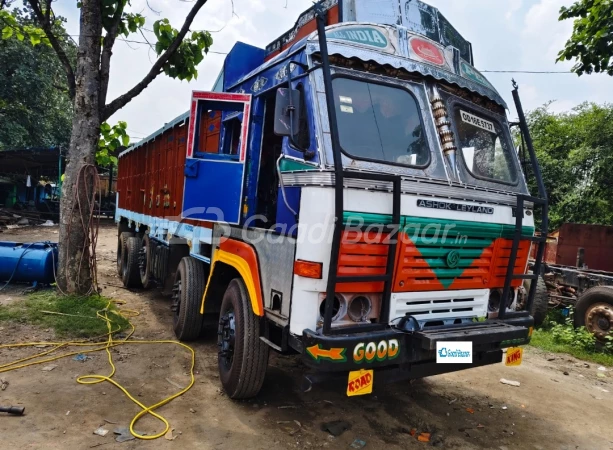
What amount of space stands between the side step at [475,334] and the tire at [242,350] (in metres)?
1.28

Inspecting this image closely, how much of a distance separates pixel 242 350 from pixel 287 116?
1.85 meters

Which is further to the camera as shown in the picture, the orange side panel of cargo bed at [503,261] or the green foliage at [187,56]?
the green foliage at [187,56]

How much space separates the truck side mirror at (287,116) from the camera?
3.08 metres

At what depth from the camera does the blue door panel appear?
3.87 metres

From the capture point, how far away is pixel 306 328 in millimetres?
2852

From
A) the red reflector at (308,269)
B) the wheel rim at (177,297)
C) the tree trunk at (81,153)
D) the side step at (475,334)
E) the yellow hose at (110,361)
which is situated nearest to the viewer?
the red reflector at (308,269)

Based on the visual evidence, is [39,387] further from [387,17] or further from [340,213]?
[387,17]

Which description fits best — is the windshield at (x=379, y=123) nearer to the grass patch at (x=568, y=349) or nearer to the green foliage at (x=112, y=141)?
the grass patch at (x=568, y=349)

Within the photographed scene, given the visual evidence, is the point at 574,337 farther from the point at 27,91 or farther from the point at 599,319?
the point at 27,91

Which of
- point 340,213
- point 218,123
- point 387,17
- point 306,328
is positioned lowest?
point 306,328

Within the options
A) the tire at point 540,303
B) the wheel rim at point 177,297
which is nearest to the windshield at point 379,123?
the wheel rim at point 177,297

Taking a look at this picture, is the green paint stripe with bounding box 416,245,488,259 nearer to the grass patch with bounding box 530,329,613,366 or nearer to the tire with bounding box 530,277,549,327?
the grass patch with bounding box 530,329,613,366

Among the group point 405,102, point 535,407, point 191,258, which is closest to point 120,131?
point 191,258

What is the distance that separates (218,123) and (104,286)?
198 inches
